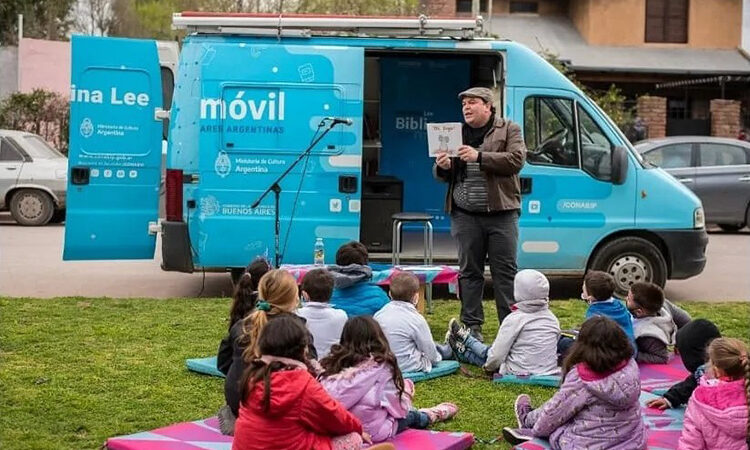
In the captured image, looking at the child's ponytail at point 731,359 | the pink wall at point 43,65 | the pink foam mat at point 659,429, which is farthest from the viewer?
the pink wall at point 43,65

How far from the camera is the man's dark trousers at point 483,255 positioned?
335 inches

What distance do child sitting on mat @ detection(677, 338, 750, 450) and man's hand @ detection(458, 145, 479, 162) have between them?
2.97 meters

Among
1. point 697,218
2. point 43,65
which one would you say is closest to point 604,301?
point 697,218

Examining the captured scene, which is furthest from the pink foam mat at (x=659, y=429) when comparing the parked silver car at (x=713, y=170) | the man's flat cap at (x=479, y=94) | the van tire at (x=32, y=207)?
the van tire at (x=32, y=207)

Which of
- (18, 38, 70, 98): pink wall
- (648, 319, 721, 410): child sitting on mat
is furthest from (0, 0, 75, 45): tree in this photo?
(648, 319, 721, 410): child sitting on mat

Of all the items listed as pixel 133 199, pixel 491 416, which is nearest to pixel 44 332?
pixel 133 199

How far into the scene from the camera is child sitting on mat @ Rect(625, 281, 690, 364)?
8.03 meters

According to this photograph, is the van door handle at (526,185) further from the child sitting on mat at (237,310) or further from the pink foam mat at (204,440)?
the pink foam mat at (204,440)

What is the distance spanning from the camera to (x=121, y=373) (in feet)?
25.2

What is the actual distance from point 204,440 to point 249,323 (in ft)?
2.29

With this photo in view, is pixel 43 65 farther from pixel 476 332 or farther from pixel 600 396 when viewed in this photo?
pixel 600 396

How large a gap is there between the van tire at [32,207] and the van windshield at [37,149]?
0.67 m

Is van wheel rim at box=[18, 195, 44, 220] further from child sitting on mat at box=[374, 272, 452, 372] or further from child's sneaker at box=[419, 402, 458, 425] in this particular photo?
child's sneaker at box=[419, 402, 458, 425]

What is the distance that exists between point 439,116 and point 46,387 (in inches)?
279
